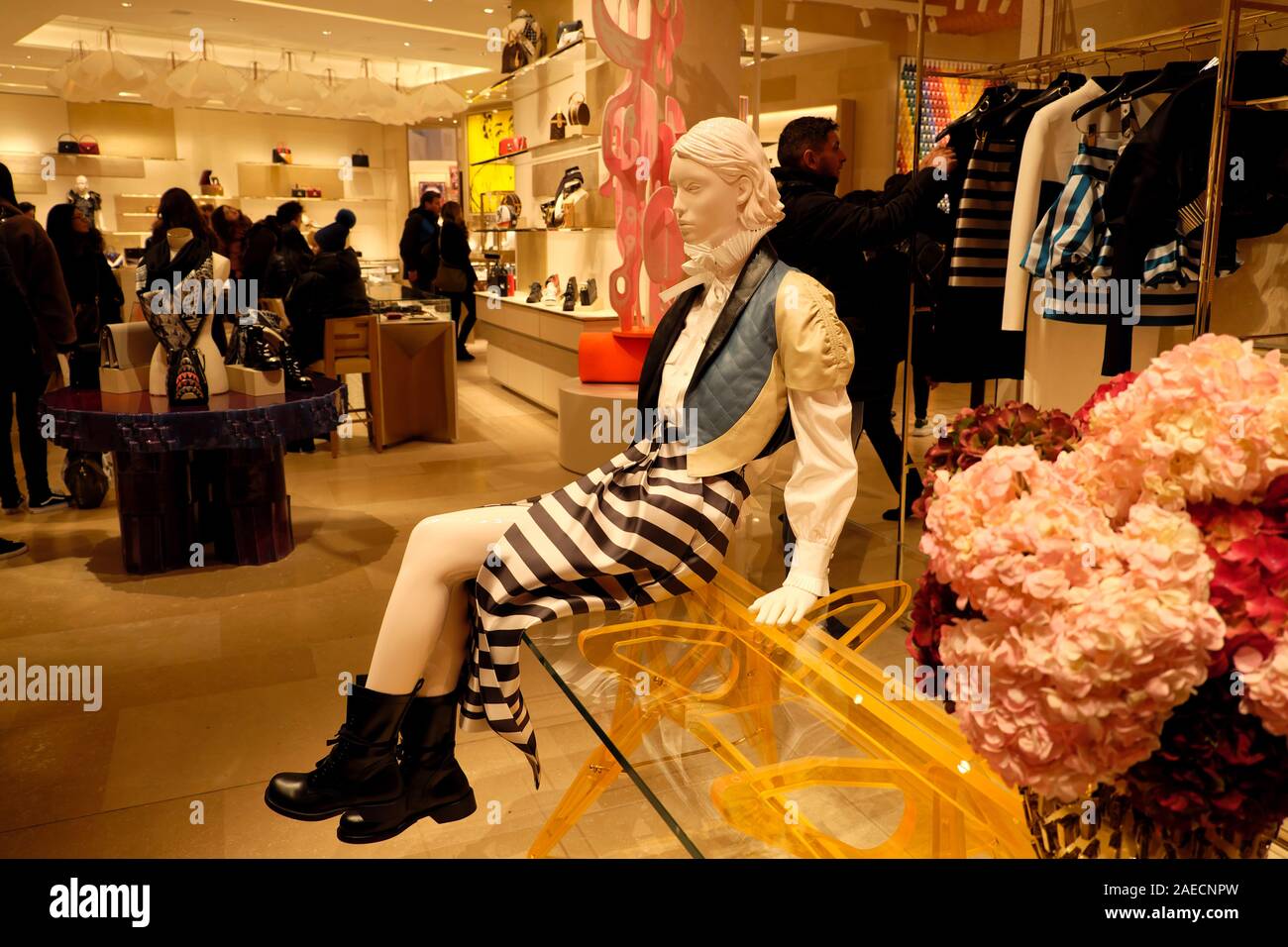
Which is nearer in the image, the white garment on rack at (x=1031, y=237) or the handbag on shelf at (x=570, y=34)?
the white garment on rack at (x=1031, y=237)

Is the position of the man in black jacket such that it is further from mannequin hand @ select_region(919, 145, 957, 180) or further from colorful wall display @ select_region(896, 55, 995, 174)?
colorful wall display @ select_region(896, 55, 995, 174)

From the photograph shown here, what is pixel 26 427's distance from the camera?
5.11 metres

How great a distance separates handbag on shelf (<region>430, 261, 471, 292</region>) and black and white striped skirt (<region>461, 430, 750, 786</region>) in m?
8.74

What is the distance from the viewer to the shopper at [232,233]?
22.5ft

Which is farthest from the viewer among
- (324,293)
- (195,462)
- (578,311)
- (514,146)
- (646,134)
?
(514,146)

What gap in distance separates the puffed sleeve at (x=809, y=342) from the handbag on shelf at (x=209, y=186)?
1365 cm

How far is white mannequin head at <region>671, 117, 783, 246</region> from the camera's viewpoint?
1.95 meters

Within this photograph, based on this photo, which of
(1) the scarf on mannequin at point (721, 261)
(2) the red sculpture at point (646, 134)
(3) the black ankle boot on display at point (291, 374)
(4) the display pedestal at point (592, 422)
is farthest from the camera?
(4) the display pedestal at point (592, 422)

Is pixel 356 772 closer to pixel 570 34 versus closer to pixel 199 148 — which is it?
pixel 570 34

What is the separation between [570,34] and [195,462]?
13.5ft

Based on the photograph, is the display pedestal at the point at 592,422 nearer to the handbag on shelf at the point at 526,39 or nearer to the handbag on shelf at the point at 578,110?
the handbag on shelf at the point at 578,110

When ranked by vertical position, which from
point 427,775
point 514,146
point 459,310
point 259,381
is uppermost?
point 514,146

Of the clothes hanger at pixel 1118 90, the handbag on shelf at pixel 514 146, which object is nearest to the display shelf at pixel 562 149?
the handbag on shelf at pixel 514 146

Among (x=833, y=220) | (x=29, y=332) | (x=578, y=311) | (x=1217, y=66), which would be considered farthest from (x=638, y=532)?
(x=578, y=311)
